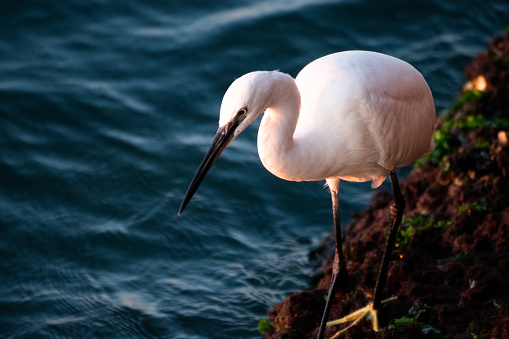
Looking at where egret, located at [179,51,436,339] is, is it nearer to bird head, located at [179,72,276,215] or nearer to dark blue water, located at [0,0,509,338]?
bird head, located at [179,72,276,215]

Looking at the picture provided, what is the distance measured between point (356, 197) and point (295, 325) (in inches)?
119

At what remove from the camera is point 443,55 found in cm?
1093

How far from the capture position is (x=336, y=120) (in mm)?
4473

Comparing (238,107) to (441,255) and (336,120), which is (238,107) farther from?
(441,255)

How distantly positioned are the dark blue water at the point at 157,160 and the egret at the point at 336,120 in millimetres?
1878

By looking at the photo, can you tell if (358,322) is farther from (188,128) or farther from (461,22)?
(461,22)

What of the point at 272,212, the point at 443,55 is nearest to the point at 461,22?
the point at 443,55

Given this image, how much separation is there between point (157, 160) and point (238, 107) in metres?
4.61

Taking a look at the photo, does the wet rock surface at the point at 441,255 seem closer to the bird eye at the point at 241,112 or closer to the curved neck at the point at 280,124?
the curved neck at the point at 280,124

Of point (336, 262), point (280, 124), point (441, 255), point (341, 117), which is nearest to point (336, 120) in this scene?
point (341, 117)

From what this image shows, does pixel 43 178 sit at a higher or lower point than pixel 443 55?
lower

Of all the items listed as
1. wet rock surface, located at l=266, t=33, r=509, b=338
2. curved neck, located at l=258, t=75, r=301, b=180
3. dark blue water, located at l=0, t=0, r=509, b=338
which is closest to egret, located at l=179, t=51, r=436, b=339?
curved neck, located at l=258, t=75, r=301, b=180

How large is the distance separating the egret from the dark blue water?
73.9 inches

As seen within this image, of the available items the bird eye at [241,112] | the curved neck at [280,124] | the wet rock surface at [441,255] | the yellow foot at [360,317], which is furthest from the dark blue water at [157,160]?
the bird eye at [241,112]
